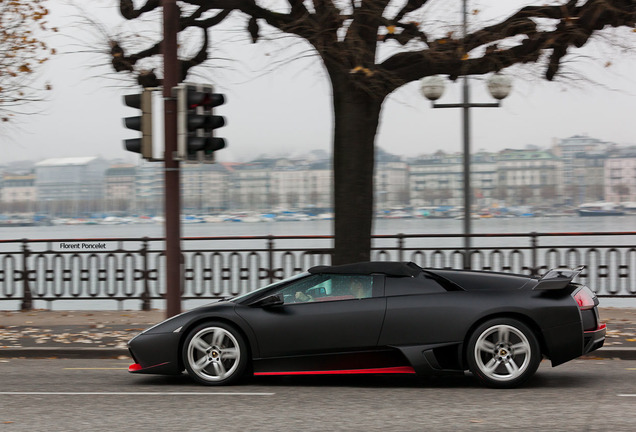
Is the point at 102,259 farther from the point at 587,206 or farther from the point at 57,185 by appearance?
the point at 587,206

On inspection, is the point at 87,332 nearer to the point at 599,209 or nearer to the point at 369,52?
the point at 369,52

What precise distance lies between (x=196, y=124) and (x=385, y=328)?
156 inches

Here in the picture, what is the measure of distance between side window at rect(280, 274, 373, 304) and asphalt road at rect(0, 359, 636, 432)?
0.87 m

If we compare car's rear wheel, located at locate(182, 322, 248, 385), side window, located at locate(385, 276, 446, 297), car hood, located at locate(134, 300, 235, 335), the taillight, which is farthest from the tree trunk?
the taillight

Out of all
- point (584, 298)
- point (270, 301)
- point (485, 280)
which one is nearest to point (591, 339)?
point (584, 298)

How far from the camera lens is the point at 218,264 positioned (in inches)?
656

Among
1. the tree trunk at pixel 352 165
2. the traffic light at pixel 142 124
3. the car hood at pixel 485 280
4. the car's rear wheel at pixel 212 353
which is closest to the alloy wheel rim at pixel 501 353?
the car hood at pixel 485 280

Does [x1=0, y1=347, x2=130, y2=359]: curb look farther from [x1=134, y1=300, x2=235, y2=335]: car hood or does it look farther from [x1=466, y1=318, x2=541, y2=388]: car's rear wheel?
[x1=466, y1=318, x2=541, y2=388]: car's rear wheel

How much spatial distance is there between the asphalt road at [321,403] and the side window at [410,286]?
92 centimetres

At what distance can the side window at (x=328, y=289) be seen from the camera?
27.8 feet

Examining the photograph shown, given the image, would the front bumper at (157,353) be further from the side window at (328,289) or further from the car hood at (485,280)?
the car hood at (485,280)

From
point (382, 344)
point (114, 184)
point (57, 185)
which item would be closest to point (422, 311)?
point (382, 344)

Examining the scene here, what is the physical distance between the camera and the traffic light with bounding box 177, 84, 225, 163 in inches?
421

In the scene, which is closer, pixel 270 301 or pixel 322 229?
pixel 270 301
